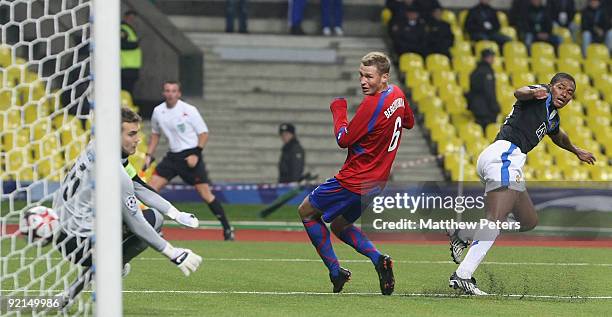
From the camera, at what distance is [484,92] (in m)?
24.4

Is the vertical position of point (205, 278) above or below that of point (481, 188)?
below

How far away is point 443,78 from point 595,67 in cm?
343

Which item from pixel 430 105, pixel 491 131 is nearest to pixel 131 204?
pixel 491 131

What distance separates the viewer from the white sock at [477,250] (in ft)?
34.7

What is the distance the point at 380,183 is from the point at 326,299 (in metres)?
1.08

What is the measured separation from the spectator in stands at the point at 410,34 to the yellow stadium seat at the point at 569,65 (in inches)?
114

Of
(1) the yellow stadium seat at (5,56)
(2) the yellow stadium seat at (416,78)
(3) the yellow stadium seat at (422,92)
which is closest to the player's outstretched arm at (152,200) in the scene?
(1) the yellow stadium seat at (5,56)

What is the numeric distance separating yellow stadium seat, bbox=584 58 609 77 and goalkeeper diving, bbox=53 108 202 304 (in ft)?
61.5

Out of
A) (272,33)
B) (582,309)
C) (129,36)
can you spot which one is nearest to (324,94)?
(272,33)

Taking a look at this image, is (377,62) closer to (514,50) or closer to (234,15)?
(234,15)

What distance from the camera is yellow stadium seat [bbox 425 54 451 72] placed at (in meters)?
25.9

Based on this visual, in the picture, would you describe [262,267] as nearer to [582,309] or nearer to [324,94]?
[582,309]

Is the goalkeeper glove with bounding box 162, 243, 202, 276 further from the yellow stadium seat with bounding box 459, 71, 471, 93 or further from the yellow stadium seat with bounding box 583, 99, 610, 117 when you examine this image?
the yellow stadium seat with bounding box 583, 99, 610, 117

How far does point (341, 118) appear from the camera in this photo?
10.4m
